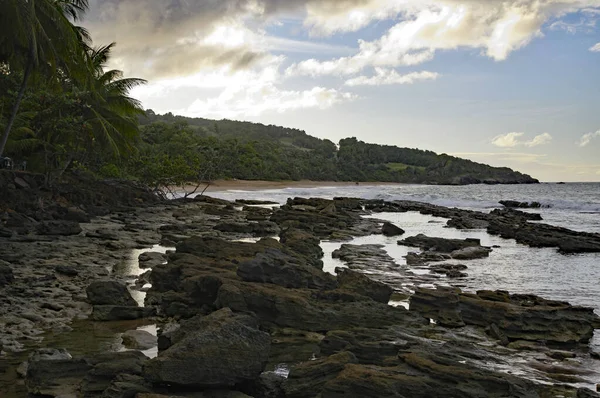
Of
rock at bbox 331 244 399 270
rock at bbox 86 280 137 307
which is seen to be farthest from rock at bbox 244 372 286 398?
rock at bbox 331 244 399 270

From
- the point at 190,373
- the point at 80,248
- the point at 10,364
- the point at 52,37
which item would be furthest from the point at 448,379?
the point at 52,37

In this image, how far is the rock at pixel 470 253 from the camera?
72.6ft

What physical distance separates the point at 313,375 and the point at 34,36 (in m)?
14.8

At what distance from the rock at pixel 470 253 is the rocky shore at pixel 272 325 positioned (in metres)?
1.25

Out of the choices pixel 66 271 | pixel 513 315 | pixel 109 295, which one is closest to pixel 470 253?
pixel 513 315

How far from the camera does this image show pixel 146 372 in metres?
6.43

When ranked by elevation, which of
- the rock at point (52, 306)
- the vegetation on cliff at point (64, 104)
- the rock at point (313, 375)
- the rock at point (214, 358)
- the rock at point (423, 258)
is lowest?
the rock at point (423, 258)

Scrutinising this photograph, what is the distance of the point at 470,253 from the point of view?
22625 mm

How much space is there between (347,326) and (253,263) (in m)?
3.09

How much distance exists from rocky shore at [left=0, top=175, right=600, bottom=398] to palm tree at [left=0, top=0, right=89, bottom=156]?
617 centimetres

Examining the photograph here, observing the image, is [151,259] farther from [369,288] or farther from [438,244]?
Result: [438,244]

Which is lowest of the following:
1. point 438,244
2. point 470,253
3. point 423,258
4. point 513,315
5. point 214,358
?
point 423,258

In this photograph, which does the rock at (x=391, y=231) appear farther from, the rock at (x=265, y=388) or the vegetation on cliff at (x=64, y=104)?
the rock at (x=265, y=388)

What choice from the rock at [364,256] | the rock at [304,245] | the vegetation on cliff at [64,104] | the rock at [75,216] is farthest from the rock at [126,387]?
the rock at [75,216]
